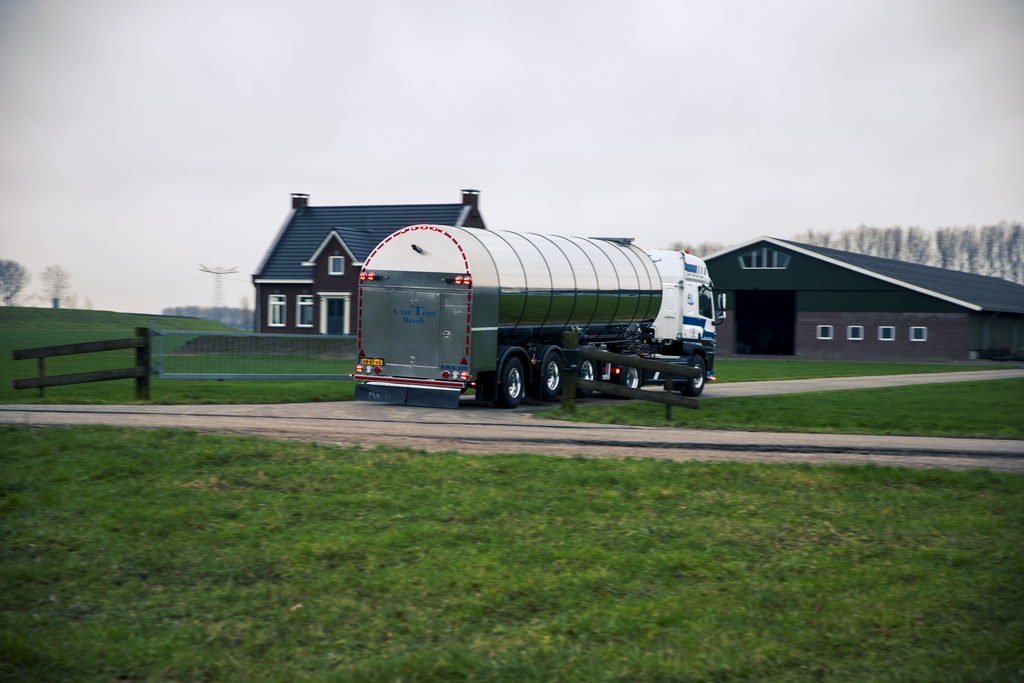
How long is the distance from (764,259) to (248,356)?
41.5m

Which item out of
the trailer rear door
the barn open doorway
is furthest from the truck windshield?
the barn open doorway

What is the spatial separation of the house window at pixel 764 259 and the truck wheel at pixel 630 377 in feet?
117

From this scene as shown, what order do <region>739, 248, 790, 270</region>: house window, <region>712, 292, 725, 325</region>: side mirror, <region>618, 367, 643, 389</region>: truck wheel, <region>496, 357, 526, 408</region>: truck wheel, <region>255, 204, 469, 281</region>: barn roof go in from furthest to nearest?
<region>739, 248, 790, 270</region>: house window
<region>255, 204, 469, 281</region>: barn roof
<region>712, 292, 725, 325</region>: side mirror
<region>618, 367, 643, 389</region>: truck wheel
<region>496, 357, 526, 408</region>: truck wheel

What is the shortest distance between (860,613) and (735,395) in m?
17.3

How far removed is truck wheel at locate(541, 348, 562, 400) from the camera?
739 inches

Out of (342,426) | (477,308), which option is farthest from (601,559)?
(477,308)

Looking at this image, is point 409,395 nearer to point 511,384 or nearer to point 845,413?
point 511,384

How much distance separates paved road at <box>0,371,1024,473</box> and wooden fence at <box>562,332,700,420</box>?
1243 mm

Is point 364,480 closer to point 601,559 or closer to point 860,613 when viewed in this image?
point 601,559

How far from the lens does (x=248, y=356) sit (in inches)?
825

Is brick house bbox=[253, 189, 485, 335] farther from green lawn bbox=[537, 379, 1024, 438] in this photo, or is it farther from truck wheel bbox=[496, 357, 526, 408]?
green lawn bbox=[537, 379, 1024, 438]

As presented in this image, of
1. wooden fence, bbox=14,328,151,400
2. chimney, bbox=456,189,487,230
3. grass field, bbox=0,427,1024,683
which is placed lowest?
grass field, bbox=0,427,1024,683

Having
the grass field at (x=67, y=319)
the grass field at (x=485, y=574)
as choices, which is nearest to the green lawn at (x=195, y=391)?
the grass field at (x=485, y=574)

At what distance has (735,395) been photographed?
2209 centimetres
